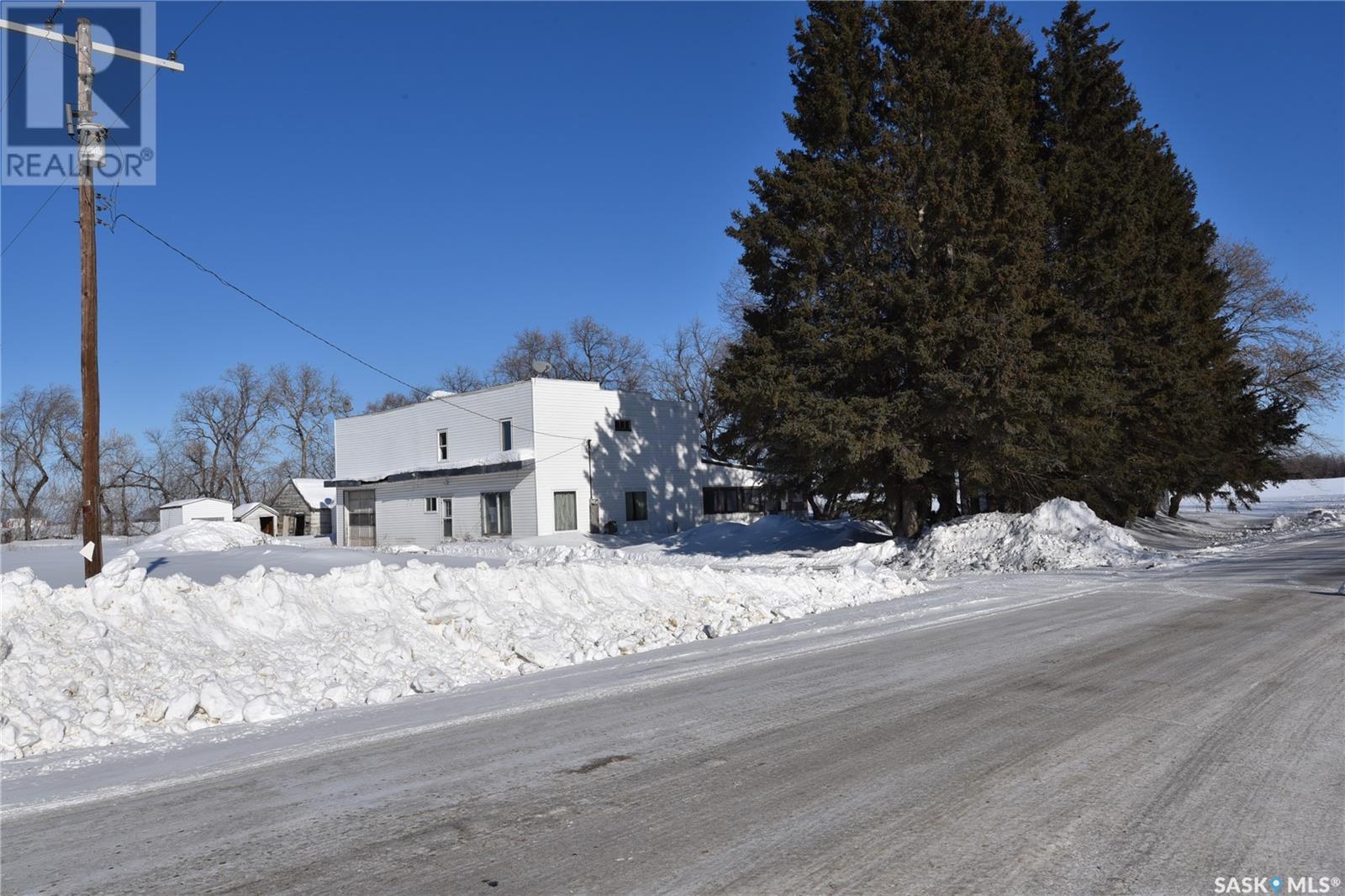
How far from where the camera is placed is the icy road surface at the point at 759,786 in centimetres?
444

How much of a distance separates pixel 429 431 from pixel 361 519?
746cm

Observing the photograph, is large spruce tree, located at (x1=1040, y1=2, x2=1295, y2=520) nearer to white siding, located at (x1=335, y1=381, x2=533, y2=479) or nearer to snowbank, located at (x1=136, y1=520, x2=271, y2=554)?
white siding, located at (x1=335, y1=381, x2=533, y2=479)

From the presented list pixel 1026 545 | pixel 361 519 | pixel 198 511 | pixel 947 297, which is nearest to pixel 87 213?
pixel 947 297

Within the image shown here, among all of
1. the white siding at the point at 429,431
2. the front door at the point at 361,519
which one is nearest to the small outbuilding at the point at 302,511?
the white siding at the point at 429,431

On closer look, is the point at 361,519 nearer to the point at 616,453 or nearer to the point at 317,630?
the point at 616,453

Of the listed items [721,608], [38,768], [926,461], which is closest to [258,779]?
[38,768]

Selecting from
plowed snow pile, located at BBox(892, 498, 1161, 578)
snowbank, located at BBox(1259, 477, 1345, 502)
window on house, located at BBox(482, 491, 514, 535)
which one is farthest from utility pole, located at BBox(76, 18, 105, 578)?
snowbank, located at BBox(1259, 477, 1345, 502)

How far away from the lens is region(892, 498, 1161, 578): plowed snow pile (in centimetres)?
2267

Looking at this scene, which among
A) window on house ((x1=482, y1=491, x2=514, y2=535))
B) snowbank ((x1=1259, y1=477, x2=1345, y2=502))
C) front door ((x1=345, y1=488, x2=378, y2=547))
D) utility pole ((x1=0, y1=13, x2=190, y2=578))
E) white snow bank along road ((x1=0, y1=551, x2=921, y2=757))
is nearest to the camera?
white snow bank along road ((x1=0, y1=551, x2=921, y2=757))

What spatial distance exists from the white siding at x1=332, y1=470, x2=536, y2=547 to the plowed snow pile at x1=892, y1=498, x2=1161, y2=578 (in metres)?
17.4

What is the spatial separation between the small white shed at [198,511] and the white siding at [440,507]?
62.3 feet

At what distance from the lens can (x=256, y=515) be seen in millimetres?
64438

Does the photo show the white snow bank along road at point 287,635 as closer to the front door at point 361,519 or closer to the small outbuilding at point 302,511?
the front door at point 361,519

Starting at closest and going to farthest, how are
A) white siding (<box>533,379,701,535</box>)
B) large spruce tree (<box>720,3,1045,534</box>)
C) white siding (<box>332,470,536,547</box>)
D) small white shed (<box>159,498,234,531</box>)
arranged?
1. large spruce tree (<box>720,3,1045,534</box>)
2. white siding (<box>332,470,536,547</box>)
3. white siding (<box>533,379,701,535</box>)
4. small white shed (<box>159,498,234,531</box>)
